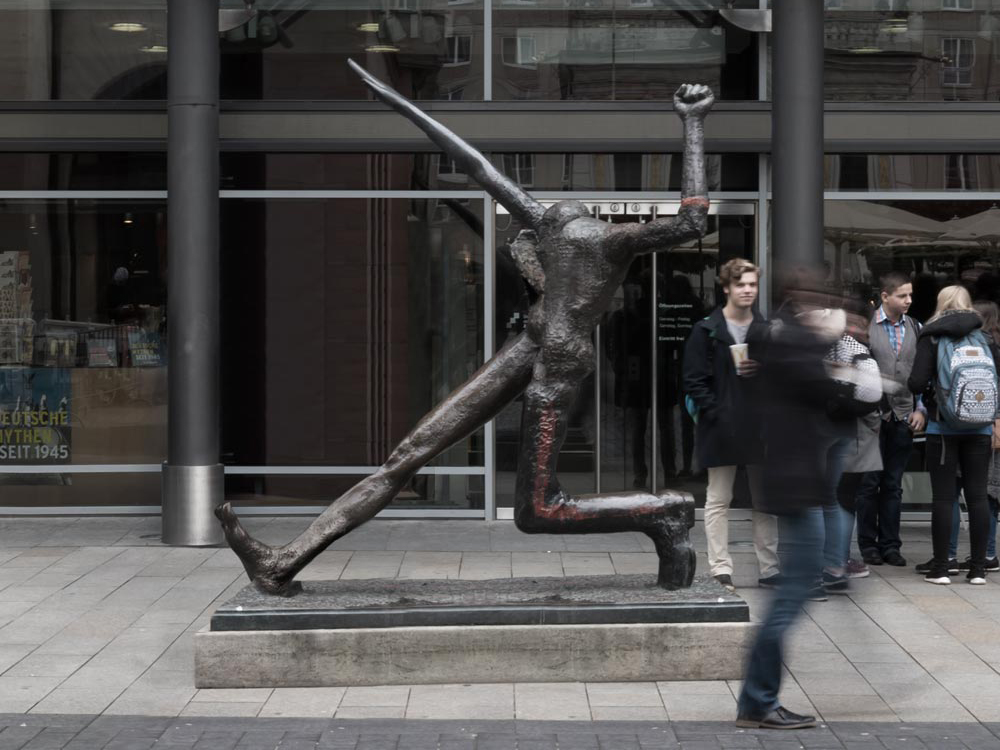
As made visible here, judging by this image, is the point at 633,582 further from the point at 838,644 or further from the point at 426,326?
the point at 426,326

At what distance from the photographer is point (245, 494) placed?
12.4 metres

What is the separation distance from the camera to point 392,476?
709cm

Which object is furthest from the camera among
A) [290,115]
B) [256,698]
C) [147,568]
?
[290,115]

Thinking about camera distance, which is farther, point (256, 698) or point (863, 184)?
point (863, 184)

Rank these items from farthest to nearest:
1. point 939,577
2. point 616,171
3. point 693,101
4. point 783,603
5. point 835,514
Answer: point 616,171
point 939,577
point 835,514
point 693,101
point 783,603

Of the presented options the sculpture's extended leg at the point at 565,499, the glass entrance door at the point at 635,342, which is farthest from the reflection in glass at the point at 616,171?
the sculpture's extended leg at the point at 565,499

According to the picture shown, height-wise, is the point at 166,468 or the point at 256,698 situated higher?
the point at 166,468

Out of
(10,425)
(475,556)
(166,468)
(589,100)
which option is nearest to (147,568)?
(166,468)

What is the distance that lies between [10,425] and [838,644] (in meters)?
7.71

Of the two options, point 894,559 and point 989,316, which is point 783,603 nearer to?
point 894,559

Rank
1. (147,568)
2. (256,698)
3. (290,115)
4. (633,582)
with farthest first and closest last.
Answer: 1. (290,115)
2. (147,568)
3. (633,582)
4. (256,698)

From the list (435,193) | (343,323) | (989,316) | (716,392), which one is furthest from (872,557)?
(343,323)

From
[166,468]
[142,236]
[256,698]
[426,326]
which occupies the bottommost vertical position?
[256,698]

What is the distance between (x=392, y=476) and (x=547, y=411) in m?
0.81
